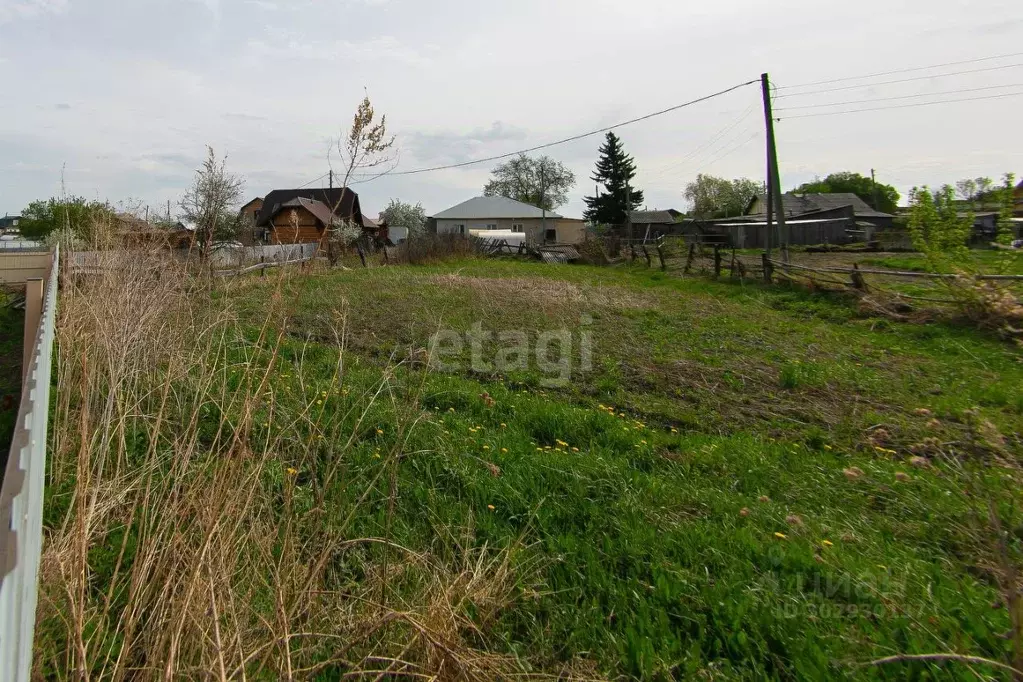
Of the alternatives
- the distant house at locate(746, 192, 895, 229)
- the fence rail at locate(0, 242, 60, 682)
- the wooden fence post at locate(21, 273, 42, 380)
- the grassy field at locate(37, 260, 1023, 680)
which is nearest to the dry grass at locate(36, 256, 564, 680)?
the grassy field at locate(37, 260, 1023, 680)

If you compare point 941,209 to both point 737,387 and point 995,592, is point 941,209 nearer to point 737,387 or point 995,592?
point 737,387

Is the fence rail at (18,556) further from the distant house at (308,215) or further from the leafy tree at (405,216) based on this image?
the leafy tree at (405,216)

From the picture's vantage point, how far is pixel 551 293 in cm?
1491

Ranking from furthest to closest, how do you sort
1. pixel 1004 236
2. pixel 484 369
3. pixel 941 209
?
pixel 941 209, pixel 1004 236, pixel 484 369

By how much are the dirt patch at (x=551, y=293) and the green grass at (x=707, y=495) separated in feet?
14.3

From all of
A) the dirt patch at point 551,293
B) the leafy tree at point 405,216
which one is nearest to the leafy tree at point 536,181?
the leafy tree at point 405,216

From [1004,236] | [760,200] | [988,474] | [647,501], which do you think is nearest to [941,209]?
[1004,236]

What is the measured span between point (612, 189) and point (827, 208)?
16578 millimetres

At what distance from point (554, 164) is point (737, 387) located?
7393cm

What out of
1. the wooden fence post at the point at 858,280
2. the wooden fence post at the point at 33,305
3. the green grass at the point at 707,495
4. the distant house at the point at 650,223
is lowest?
the green grass at the point at 707,495

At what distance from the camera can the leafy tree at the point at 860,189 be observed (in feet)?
221

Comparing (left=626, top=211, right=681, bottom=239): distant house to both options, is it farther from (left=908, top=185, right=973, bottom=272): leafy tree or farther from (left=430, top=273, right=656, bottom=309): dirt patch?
(left=908, top=185, right=973, bottom=272): leafy tree

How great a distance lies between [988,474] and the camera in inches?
172

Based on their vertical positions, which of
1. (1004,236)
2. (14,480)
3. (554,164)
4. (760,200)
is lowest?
(14,480)
